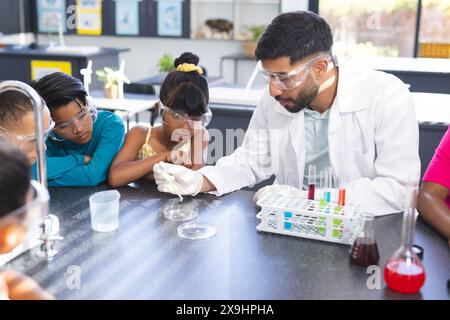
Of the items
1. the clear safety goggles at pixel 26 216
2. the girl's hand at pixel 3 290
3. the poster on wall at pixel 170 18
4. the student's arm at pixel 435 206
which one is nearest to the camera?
the clear safety goggles at pixel 26 216

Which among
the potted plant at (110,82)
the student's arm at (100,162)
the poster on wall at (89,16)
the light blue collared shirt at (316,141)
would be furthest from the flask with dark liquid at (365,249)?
the poster on wall at (89,16)

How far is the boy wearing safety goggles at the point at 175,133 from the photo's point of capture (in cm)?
190

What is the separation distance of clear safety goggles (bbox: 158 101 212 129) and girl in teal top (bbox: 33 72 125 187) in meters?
0.20

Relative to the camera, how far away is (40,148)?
1.32 meters

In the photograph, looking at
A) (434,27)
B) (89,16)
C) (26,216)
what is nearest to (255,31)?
(434,27)

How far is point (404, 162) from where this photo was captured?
1.69m

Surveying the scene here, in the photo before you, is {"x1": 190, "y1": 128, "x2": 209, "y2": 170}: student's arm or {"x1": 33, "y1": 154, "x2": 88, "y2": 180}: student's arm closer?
{"x1": 33, "y1": 154, "x2": 88, "y2": 180}: student's arm

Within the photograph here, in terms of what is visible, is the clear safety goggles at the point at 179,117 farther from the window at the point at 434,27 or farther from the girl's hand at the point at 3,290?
the window at the point at 434,27

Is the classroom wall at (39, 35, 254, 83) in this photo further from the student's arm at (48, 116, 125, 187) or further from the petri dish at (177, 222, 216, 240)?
the petri dish at (177, 222, 216, 240)

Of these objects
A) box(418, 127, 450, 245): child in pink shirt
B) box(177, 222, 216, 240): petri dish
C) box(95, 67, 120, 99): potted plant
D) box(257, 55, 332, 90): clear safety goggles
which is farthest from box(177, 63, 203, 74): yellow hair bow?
box(95, 67, 120, 99): potted plant

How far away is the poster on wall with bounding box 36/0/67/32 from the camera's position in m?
7.49

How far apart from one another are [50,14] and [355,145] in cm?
667
